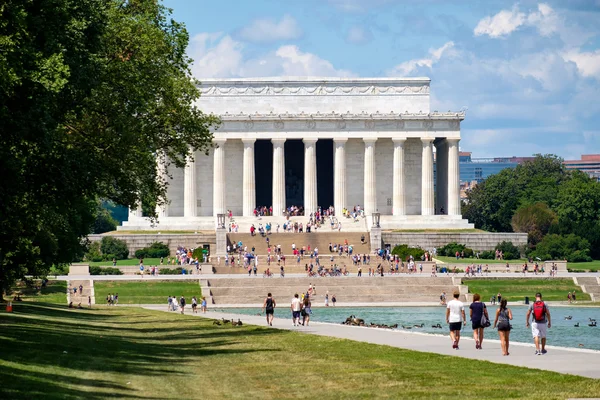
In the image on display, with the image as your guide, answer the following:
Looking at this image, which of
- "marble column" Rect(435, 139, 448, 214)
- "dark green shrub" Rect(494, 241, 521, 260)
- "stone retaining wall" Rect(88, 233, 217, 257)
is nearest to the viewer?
"dark green shrub" Rect(494, 241, 521, 260)

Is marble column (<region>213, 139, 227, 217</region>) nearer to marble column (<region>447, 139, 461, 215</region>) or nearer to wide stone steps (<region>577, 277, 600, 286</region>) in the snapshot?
marble column (<region>447, 139, 461, 215</region>)

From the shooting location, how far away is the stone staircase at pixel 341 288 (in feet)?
315

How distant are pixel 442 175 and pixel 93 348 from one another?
110 metres

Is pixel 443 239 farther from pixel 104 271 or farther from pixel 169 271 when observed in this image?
pixel 104 271

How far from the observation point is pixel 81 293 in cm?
9544

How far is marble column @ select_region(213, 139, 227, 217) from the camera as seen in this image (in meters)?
144

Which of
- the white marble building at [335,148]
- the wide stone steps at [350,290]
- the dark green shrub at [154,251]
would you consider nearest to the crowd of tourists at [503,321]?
the wide stone steps at [350,290]

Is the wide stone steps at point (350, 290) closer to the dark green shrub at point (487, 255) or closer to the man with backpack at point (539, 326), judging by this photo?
the dark green shrub at point (487, 255)

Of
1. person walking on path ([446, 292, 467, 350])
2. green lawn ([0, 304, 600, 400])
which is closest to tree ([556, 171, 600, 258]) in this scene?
green lawn ([0, 304, 600, 400])

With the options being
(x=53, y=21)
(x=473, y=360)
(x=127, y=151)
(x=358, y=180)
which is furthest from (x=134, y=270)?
(x=473, y=360)

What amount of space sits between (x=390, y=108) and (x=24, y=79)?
105 meters

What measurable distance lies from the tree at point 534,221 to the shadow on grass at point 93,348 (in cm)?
9060

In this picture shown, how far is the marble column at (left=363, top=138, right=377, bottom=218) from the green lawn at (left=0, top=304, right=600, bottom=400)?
92.7 meters

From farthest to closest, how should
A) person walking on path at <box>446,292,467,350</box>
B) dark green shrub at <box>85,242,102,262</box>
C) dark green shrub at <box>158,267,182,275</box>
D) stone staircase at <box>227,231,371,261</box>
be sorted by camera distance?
dark green shrub at <box>85,242,102,262</box>
stone staircase at <box>227,231,371,261</box>
dark green shrub at <box>158,267,182,275</box>
person walking on path at <box>446,292,467,350</box>
